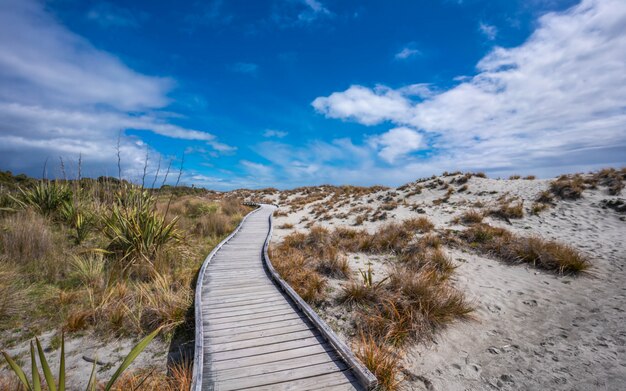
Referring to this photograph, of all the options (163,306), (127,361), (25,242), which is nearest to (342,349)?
(127,361)

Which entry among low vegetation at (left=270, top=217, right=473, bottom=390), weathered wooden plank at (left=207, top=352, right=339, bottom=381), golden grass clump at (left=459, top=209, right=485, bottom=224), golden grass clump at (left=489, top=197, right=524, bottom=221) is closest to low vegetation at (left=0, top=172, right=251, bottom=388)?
weathered wooden plank at (left=207, top=352, right=339, bottom=381)

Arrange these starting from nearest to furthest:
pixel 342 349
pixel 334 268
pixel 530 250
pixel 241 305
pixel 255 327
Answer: pixel 342 349
pixel 255 327
pixel 241 305
pixel 334 268
pixel 530 250

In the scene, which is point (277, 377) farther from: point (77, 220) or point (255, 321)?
point (77, 220)

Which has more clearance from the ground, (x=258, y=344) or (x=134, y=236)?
(x=134, y=236)

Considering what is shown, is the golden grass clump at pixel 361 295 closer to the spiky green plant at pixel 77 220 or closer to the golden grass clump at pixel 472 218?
the spiky green plant at pixel 77 220

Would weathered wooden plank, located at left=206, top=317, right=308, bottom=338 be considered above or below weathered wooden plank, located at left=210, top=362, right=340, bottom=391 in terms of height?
above

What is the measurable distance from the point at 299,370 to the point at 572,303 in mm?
6133

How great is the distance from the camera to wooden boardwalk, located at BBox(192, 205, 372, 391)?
3260mm

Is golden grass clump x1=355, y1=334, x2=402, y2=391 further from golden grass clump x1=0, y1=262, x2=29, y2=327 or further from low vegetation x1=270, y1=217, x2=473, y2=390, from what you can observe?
golden grass clump x1=0, y1=262, x2=29, y2=327

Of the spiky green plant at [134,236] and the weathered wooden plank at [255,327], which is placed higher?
the spiky green plant at [134,236]

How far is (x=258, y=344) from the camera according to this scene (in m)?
3.96

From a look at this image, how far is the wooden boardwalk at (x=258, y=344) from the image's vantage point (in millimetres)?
Answer: 3260

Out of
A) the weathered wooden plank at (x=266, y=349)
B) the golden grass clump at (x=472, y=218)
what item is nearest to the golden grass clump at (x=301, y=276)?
the weathered wooden plank at (x=266, y=349)

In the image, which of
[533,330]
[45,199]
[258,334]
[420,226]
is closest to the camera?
[258,334]
